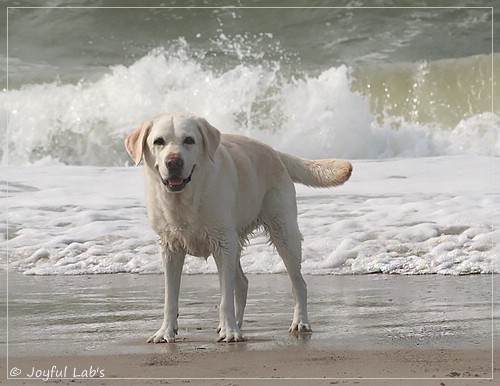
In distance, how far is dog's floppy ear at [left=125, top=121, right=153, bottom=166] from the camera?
19.7 ft

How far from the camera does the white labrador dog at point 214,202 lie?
234 inches

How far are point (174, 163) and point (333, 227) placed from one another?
203 inches

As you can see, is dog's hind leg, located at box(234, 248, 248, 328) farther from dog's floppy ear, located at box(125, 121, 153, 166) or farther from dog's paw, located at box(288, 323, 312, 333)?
dog's floppy ear, located at box(125, 121, 153, 166)

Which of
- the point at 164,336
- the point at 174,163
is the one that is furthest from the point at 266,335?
the point at 174,163

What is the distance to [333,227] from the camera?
1082cm

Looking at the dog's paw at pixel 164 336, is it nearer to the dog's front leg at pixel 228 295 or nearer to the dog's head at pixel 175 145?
the dog's front leg at pixel 228 295

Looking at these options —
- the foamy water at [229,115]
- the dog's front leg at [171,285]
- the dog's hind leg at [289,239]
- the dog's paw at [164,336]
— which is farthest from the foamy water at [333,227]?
the foamy water at [229,115]

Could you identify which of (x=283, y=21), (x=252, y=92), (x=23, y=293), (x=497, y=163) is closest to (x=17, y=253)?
(x=23, y=293)

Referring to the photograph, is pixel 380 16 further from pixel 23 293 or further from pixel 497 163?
pixel 23 293

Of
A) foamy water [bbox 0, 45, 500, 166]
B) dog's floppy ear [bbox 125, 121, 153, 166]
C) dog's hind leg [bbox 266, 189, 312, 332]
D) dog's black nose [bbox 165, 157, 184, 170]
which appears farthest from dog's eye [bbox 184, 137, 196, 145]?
foamy water [bbox 0, 45, 500, 166]

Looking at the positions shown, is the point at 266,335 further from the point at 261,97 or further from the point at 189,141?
the point at 261,97

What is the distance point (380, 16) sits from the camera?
21391 mm

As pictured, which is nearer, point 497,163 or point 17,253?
point 17,253

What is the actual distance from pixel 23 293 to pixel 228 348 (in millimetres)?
3231
